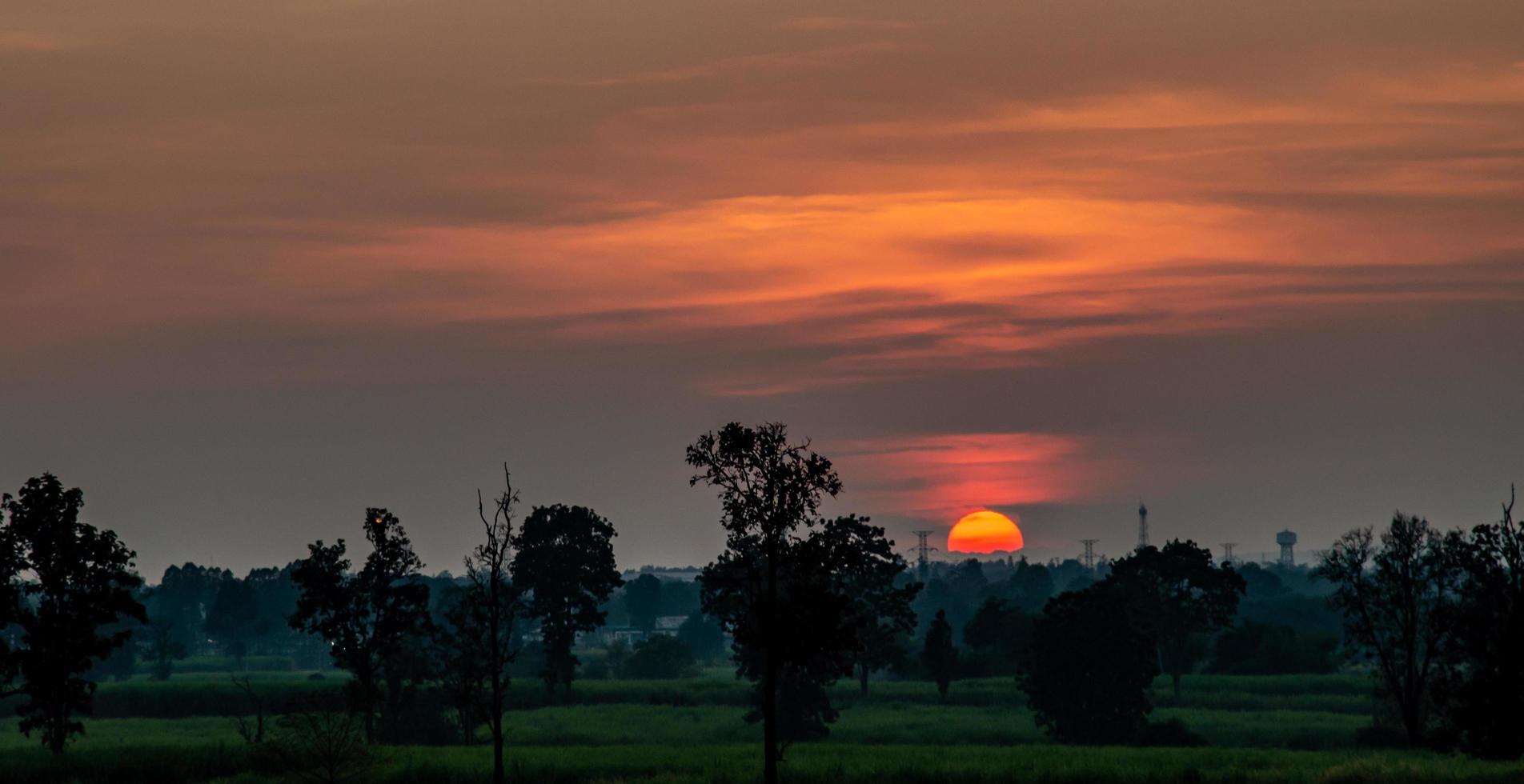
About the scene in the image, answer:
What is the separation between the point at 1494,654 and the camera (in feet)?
218

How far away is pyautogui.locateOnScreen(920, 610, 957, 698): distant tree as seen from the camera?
13025cm

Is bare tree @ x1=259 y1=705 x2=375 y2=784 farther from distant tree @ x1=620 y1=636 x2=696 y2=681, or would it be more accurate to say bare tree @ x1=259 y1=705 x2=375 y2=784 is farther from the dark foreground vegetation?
distant tree @ x1=620 y1=636 x2=696 y2=681

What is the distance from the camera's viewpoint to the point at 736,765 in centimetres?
7031

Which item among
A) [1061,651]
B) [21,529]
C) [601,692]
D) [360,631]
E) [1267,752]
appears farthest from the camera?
[601,692]

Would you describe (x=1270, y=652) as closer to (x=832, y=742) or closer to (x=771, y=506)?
(x=832, y=742)

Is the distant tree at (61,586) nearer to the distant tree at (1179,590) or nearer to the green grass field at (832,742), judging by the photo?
the green grass field at (832,742)

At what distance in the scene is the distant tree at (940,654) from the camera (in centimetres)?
13025

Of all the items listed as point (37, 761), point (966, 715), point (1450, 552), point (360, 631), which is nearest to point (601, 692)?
point (966, 715)

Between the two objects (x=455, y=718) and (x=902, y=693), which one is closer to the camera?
(x=455, y=718)

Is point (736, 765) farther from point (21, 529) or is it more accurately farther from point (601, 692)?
point (601, 692)

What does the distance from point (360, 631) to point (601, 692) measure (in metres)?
45.7

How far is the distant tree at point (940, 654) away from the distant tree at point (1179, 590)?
45.4ft

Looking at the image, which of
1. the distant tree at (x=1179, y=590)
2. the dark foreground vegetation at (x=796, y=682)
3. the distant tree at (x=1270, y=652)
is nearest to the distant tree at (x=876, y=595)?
the dark foreground vegetation at (x=796, y=682)

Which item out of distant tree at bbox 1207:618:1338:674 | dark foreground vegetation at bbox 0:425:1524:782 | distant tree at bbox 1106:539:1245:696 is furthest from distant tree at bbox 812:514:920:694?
distant tree at bbox 1207:618:1338:674
